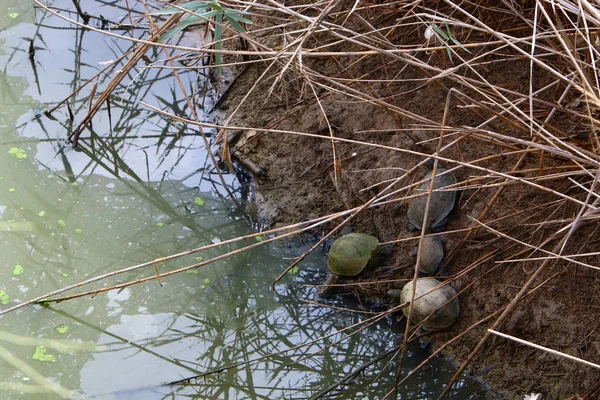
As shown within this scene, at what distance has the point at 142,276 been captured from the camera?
9.49ft

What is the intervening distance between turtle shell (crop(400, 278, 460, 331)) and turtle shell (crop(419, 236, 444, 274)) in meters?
0.09

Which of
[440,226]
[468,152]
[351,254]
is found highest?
[351,254]

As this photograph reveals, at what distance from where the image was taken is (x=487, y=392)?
247cm

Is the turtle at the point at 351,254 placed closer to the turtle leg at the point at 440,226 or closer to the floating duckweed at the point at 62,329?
the turtle leg at the point at 440,226

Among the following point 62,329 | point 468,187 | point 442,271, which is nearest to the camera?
point 468,187

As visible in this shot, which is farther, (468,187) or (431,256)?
(431,256)

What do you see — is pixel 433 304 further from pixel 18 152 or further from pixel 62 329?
pixel 18 152

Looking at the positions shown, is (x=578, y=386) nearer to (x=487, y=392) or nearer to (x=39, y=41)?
(x=487, y=392)

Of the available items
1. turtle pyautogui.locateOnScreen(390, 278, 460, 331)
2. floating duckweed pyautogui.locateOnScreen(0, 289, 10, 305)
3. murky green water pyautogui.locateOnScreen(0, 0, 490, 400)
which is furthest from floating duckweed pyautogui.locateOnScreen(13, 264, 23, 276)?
turtle pyautogui.locateOnScreen(390, 278, 460, 331)

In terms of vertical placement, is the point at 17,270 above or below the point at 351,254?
above

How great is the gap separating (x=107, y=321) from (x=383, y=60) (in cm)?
177

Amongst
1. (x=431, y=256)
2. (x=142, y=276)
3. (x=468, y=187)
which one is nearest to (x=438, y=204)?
(x=431, y=256)

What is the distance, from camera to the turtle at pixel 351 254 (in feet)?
9.05

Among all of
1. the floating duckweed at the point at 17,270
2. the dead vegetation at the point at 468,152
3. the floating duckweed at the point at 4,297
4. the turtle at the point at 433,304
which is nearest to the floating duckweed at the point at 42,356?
the floating duckweed at the point at 4,297
